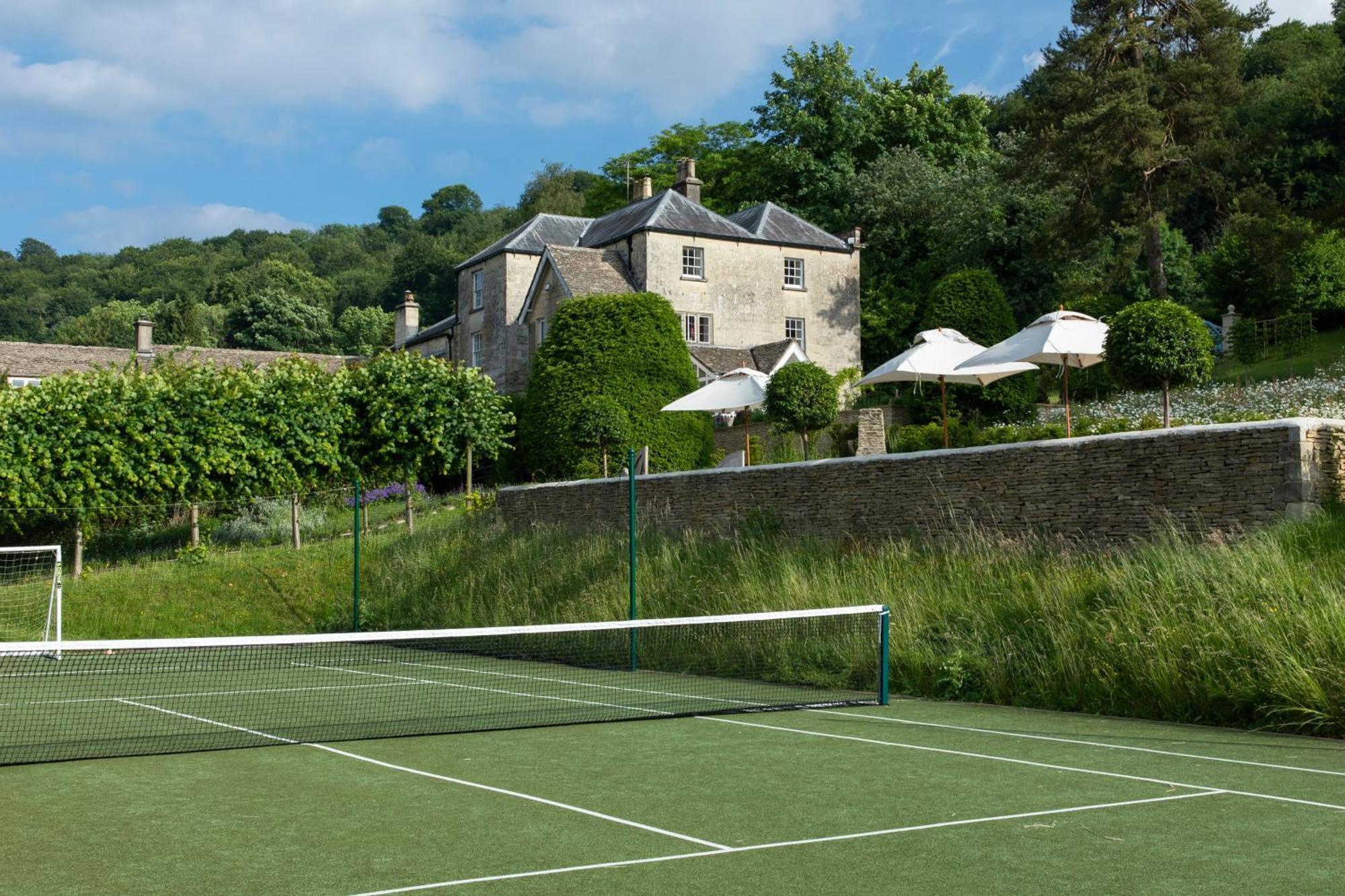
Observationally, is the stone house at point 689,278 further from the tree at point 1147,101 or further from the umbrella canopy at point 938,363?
the umbrella canopy at point 938,363

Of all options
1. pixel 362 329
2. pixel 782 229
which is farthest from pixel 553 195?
pixel 782 229

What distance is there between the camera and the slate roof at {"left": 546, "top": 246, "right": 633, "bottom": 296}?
44438mm

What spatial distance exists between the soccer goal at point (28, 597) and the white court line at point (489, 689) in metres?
5.22

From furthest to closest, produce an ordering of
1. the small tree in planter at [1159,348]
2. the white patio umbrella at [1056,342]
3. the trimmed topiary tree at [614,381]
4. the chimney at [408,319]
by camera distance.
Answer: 1. the chimney at [408,319]
2. the trimmed topiary tree at [614,381]
3. the white patio umbrella at [1056,342]
4. the small tree in planter at [1159,348]

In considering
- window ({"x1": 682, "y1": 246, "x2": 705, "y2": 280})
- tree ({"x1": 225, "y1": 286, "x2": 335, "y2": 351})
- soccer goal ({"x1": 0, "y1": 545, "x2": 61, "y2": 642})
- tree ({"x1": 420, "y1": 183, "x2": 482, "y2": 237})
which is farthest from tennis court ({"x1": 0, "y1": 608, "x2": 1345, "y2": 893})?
tree ({"x1": 420, "y1": 183, "x2": 482, "y2": 237})

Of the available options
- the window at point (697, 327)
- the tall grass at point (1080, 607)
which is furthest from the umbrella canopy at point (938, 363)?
the window at point (697, 327)

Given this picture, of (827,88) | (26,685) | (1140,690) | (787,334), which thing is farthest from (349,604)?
(827,88)

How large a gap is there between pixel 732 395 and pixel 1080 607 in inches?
608

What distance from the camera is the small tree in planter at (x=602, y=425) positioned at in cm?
3192

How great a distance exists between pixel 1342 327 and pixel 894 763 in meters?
38.9

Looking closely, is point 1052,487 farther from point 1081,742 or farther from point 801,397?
point 801,397

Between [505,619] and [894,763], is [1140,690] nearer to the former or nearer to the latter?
[894,763]

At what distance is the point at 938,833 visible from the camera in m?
6.52

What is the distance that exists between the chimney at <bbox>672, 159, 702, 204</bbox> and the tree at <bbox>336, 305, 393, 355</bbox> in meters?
43.8
